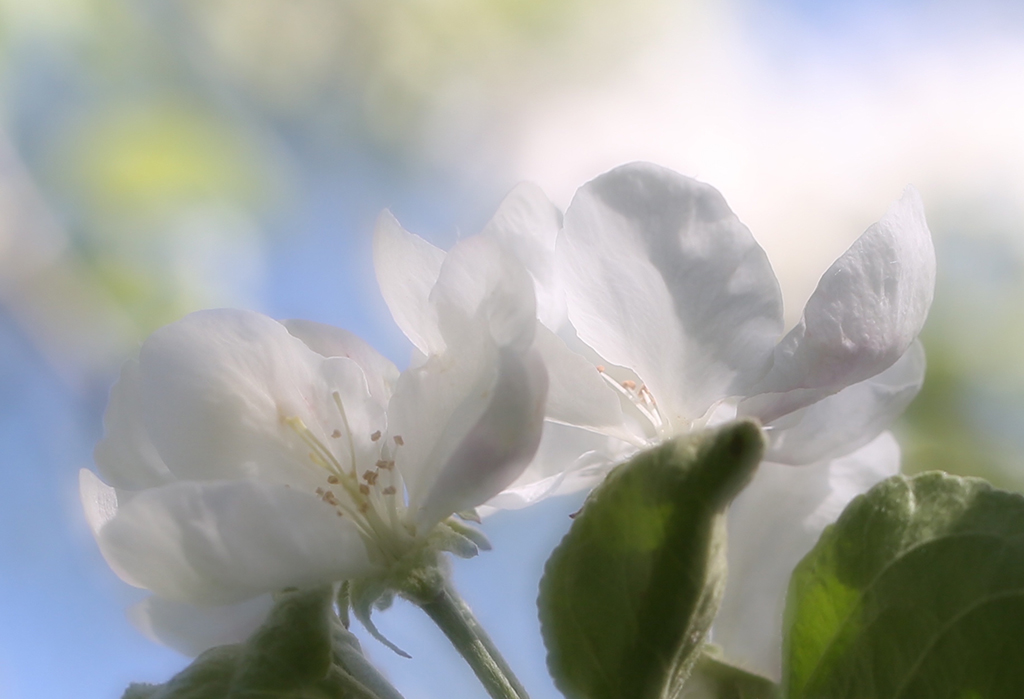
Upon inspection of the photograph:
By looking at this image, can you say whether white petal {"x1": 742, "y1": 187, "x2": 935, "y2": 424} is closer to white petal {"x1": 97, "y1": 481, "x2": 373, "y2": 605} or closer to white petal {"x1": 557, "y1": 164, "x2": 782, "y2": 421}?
white petal {"x1": 557, "y1": 164, "x2": 782, "y2": 421}

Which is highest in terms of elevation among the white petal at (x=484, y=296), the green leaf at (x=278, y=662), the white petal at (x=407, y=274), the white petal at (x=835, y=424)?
the white petal at (x=407, y=274)

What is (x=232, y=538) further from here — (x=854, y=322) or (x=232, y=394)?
(x=854, y=322)

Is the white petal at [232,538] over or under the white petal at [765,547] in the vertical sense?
over

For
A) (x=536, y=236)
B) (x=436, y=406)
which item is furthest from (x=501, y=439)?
(x=536, y=236)

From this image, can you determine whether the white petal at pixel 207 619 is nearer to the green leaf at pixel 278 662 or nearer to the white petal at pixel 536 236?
the green leaf at pixel 278 662

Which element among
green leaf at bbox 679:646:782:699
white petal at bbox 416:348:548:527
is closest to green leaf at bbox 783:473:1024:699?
green leaf at bbox 679:646:782:699

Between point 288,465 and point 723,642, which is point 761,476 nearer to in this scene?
point 723,642

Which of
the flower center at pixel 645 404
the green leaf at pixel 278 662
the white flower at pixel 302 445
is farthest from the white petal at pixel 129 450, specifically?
the flower center at pixel 645 404
